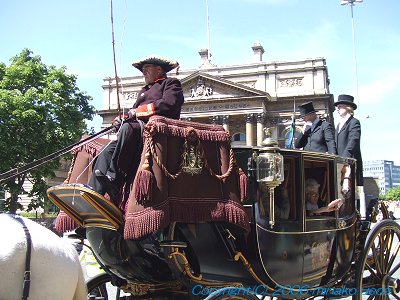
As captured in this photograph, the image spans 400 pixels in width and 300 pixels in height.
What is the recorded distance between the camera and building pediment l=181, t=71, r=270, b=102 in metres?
46.8

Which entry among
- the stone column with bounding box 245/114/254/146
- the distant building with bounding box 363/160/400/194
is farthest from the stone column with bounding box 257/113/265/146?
the distant building with bounding box 363/160/400/194

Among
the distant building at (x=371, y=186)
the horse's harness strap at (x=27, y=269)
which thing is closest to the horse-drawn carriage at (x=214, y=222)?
the horse's harness strap at (x=27, y=269)

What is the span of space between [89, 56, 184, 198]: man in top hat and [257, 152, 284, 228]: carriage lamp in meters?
0.81

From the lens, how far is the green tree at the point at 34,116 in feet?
68.1

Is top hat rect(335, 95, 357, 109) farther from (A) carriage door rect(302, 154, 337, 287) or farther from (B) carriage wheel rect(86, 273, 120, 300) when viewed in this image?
(B) carriage wheel rect(86, 273, 120, 300)

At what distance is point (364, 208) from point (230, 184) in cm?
276

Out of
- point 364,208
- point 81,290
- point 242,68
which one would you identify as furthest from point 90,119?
point 242,68

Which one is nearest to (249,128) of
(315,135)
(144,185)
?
(315,135)

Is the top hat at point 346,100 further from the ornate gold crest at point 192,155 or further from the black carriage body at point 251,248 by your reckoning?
the ornate gold crest at point 192,155

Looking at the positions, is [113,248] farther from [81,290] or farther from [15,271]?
[15,271]

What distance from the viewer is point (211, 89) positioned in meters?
48.1

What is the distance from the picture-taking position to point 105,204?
3.43m

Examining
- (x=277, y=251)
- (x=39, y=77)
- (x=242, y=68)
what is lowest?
(x=277, y=251)

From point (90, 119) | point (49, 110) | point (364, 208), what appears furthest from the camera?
point (90, 119)
